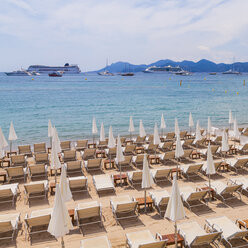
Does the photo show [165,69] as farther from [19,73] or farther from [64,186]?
[64,186]

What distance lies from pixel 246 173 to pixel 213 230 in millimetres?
5321

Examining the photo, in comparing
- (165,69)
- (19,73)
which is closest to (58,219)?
(19,73)

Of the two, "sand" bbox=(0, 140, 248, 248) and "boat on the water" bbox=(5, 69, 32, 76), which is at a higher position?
"boat on the water" bbox=(5, 69, 32, 76)

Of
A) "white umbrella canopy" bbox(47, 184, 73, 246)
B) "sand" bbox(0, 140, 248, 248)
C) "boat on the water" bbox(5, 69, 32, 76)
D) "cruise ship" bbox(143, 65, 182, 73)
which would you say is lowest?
"sand" bbox(0, 140, 248, 248)

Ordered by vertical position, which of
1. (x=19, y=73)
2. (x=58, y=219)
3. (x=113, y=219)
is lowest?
(x=113, y=219)

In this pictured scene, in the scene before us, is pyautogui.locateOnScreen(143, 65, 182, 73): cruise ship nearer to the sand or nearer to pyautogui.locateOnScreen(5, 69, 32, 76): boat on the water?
pyautogui.locateOnScreen(5, 69, 32, 76): boat on the water

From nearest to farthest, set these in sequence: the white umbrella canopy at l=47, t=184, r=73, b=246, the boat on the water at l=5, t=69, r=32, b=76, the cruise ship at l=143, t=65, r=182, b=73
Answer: the white umbrella canopy at l=47, t=184, r=73, b=246, the boat on the water at l=5, t=69, r=32, b=76, the cruise ship at l=143, t=65, r=182, b=73

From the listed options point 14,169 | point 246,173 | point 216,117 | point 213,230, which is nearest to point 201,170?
point 246,173

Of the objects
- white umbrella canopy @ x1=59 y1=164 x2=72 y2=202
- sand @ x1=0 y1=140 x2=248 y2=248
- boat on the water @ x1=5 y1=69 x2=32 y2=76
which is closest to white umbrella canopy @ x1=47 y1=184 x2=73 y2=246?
white umbrella canopy @ x1=59 y1=164 x2=72 y2=202

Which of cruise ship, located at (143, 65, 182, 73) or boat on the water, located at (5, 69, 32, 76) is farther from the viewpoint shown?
cruise ship, located at (143, 65, 182, 73)

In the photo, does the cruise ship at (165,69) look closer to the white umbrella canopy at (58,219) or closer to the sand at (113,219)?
the sand at (113,219)

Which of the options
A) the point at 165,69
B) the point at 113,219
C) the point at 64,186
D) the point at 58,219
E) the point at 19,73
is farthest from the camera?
the point at 165,69

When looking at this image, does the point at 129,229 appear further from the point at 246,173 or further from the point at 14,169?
the point at 246,173

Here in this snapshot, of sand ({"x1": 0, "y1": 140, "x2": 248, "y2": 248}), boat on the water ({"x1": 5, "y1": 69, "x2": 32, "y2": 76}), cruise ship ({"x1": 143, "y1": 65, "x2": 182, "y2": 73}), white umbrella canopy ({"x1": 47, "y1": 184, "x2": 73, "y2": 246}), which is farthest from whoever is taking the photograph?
cruise ship ({"x1": 143, "y1": 65, "x2": 182, "y2": 73})
